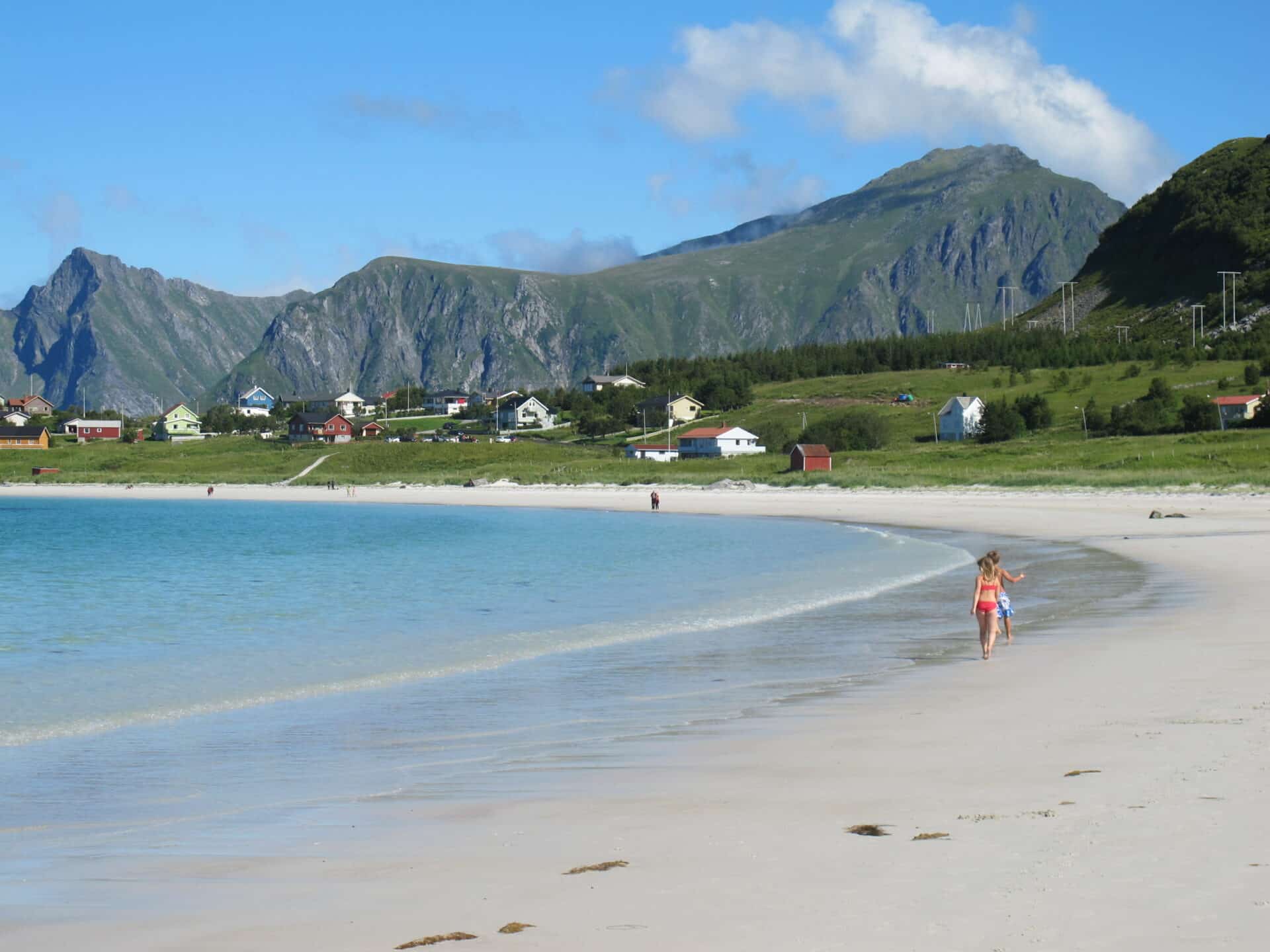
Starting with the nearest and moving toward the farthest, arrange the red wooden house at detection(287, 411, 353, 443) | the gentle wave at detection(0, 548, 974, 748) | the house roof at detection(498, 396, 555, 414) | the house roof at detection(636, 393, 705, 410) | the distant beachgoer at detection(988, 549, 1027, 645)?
the gentle wave at detection(0, 548, 974, 748)
the distant beachgoer at detection(988, 549, 1027, 645)
the house roof at detection(636, 393, 705, 410)
the red wooden house at detection(287, 411, 353, 443)
the house roof at detection(498, 396, 555, 414)

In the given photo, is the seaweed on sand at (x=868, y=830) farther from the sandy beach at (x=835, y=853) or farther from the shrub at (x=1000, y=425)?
the shrub at (x=1000, y=425)

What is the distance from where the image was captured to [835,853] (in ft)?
25.9

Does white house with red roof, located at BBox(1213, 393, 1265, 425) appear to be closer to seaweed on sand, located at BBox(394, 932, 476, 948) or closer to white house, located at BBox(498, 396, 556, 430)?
white house, located at BBox(498, 396, 556, 430)

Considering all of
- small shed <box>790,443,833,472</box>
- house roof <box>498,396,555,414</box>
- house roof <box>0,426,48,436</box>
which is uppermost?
house roof <box>498,396,555,414</box>

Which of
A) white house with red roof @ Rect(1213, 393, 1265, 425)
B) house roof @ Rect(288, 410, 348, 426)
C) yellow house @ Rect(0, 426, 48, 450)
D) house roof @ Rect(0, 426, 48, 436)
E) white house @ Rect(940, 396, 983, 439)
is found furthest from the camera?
house roof @ Rect(288, 410, 348, 426)

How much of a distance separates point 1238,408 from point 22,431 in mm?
151971

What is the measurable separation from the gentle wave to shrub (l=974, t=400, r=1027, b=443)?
8370 cm

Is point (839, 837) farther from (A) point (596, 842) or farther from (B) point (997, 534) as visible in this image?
(B) point (997, 534)

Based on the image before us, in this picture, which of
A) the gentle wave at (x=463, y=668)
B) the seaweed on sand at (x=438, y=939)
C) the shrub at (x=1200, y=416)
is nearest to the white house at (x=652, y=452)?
the shrub at (x=1200, y=416)

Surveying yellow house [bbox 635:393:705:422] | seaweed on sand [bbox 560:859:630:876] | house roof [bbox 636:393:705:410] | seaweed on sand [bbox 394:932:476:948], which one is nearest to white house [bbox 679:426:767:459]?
yellow house [bbox 635:393:705:422]

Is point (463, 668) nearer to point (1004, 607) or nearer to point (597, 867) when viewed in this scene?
point (1004, 607)

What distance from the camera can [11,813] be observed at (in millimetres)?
10203

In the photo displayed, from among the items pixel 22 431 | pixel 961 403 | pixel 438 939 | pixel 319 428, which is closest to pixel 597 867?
pixel 438 939

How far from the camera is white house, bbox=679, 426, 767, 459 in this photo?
429 ft
